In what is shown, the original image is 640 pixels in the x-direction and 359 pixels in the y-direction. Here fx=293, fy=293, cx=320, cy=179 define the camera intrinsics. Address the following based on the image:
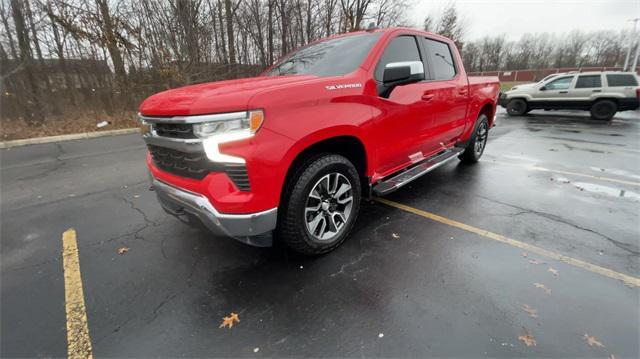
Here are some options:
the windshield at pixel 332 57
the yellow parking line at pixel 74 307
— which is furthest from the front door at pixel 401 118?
the yellow parking line at pixel 74 307

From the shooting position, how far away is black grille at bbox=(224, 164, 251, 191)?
6.65ft

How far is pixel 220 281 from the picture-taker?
2.49 metres

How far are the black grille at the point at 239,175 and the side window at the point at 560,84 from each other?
1517cm

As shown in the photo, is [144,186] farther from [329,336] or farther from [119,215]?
[329,336]

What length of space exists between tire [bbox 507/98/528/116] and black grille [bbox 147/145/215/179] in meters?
15.4

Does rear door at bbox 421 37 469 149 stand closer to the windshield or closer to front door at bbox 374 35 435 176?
front door at bbox 374 35 435 176

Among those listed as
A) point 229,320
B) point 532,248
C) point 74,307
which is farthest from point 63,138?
point 532,248

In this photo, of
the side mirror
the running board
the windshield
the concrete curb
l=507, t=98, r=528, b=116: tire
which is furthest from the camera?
l=507, t=98, r=528, b=116: tire

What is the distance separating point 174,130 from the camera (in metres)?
2.24

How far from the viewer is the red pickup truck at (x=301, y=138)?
2.05m

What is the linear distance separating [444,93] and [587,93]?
1198 centimetres

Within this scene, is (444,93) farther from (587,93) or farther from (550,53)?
(550,53)

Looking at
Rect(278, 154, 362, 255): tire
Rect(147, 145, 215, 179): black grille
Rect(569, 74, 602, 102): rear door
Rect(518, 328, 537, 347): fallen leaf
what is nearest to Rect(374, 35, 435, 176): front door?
Rect(278, 154, 362, 255): tire

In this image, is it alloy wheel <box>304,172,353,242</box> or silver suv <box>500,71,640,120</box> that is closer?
alloy wheel <box>304,172,353,242</box>
